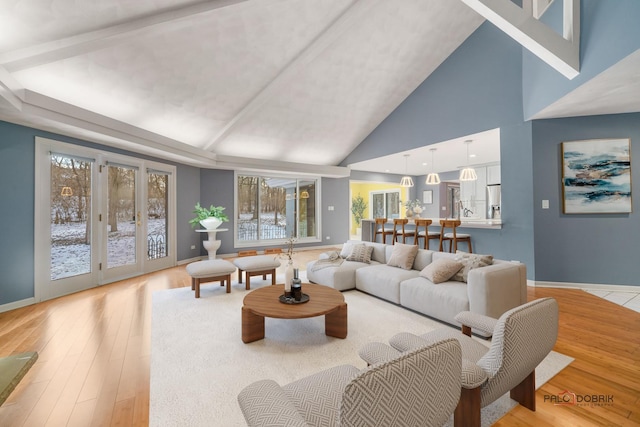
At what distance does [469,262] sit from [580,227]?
2.58 meters

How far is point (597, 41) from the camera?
2930mm

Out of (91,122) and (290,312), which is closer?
(290,312)

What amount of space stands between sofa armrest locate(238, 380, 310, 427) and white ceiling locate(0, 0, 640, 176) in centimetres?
393

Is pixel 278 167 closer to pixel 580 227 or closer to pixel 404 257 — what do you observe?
pixel 404 257

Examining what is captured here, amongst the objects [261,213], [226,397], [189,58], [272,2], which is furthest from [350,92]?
[226,397]

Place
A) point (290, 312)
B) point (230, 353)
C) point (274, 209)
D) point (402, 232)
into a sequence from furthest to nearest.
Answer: point (274, 209)
point (402, 232)
point (290, 312)
point (230, 353)

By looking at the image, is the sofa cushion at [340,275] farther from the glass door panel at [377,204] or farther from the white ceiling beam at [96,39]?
the glass door panel at [377,204]

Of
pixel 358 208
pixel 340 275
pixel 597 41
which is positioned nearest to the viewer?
pixel 597 41

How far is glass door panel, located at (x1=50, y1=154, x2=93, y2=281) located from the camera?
4180 mm

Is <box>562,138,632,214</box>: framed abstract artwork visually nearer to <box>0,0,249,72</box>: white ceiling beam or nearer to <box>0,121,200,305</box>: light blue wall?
<box>0,0,249,72</box>: white ceiling beam

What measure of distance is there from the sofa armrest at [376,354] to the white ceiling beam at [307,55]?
4.74 m

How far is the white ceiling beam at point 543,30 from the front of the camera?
307 centimetres

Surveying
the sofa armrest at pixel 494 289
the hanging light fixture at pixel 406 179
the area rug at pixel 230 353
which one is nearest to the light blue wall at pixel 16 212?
the area rug at pixel 230 353

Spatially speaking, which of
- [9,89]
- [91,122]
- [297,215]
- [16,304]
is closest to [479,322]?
[9,89]
